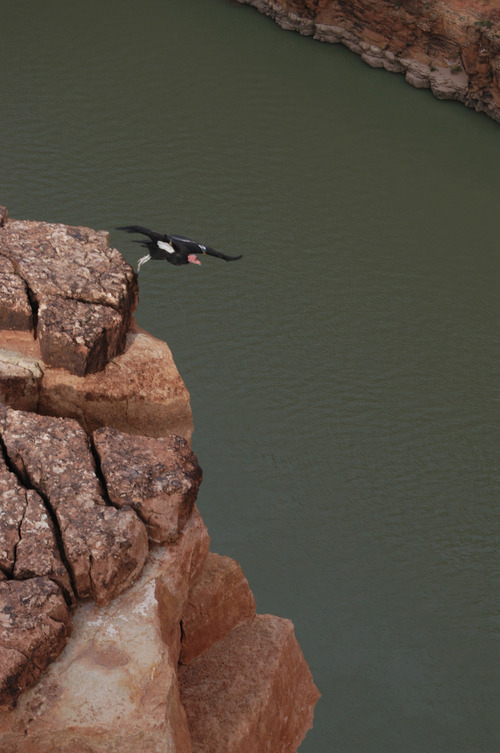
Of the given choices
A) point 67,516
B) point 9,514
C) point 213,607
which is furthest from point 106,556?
point 213,607

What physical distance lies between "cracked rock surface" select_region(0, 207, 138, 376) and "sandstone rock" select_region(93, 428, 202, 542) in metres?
0.83

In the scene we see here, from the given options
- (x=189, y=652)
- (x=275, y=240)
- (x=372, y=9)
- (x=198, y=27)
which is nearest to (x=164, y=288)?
(x=275, y=240)

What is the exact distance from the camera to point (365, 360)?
14.0 meters

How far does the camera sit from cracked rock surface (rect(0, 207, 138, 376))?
709 cm

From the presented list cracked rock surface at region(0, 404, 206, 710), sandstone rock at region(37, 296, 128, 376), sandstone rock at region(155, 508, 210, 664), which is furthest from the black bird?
sandstone rock at region(155, 508, 210, 664)

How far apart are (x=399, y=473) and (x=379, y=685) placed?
2.80 m

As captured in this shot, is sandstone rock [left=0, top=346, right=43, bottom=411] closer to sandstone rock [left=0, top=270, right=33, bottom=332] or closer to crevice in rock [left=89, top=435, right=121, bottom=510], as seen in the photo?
sandstone rock [left=0, top=270, right=33, bottom=332]

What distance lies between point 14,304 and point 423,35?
18.2 metres

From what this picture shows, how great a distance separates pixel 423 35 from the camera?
2278 cm

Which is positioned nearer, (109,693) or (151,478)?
Result: (109,693)

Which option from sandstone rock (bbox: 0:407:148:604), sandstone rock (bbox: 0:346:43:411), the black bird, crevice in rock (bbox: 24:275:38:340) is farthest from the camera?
the black bird

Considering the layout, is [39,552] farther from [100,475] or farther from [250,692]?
[250,692]

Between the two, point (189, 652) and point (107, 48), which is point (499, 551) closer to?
point (189, 652)

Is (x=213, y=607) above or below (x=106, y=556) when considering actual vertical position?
below
